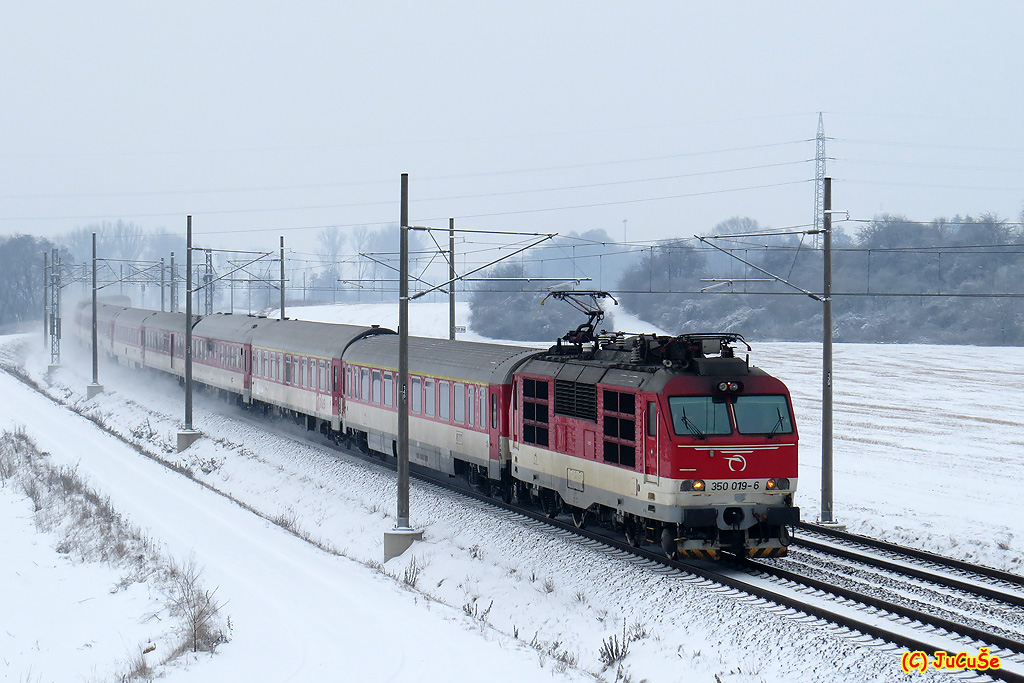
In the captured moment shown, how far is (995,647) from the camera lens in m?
12.1

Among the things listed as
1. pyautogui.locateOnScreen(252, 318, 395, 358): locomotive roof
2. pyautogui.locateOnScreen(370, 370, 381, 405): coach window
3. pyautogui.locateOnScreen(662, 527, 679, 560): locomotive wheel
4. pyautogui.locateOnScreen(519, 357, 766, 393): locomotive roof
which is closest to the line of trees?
pyautogui.locateOnScreen(252, 318, 395, 358): locomotive roof

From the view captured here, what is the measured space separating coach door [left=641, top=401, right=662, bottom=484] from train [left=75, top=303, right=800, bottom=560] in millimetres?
27

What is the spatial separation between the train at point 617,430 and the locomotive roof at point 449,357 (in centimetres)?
6

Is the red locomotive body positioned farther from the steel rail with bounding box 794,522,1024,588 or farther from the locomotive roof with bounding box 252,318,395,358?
the locomotive roof with bounding box 252,318,395,358

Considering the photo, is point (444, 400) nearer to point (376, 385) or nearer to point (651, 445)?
point (376, 385)

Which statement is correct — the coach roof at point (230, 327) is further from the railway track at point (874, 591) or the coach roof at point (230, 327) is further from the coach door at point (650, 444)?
→ the coach door at point (650, 444)

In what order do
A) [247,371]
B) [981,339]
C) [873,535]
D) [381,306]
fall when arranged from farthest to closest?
[381,306], [981,339], [247,371], [873,535]

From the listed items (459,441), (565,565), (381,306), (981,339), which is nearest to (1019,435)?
(459,441)

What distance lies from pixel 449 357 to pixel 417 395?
6.99ft

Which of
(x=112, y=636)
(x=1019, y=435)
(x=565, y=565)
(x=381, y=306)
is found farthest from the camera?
(x=381, y=306)

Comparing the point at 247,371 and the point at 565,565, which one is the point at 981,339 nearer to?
the point at 247,371

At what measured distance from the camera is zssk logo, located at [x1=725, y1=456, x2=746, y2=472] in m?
16.0

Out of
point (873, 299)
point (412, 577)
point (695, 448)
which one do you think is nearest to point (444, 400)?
point (412, 577)

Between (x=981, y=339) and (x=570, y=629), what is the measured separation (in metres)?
68.1
